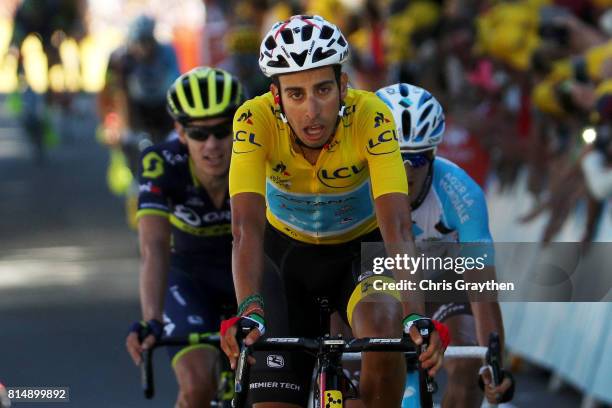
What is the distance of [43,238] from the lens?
18000 mm

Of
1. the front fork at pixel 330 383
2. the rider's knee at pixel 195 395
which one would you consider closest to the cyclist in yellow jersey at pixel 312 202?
the front fork at pixel 330 383

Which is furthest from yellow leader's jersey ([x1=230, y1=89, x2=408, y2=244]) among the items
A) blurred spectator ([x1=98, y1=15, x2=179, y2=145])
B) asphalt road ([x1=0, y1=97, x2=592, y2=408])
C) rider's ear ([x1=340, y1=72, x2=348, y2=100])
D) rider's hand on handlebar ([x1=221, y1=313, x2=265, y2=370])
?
blurred spectator ([x1=98, y1=15, x2=179, y2=145])

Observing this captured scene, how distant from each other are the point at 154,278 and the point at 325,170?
1.43m

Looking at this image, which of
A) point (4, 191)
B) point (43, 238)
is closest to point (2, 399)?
point (43, 238)

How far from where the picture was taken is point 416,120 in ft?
24.4

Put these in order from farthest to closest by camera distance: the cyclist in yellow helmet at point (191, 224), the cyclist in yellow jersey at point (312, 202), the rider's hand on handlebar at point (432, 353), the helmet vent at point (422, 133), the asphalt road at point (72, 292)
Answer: the asphalt road at point (72, 292) < the cyclist in yellow helmet at point (191, 224) < the helmet vent at point (422, 133) < the cyclist in yellow jersey at point (312, 202) < the rider's hand on handlebar at point (432, 353)

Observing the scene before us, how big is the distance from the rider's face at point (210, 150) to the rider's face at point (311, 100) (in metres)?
1.59

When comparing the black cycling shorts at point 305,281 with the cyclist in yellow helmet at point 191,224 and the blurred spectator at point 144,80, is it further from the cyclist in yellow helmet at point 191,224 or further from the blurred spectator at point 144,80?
the blurred spectator at point 144,80

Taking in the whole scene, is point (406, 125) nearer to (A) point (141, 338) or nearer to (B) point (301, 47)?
(B) point (301, 47)

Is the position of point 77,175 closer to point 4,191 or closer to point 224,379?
point 4,191

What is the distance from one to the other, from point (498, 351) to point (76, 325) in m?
7.47

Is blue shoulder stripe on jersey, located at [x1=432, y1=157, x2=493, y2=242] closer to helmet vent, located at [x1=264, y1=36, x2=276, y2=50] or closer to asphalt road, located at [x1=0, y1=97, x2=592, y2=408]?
helmet vent, located at [x1=264, y1=36, x2=276, y2=50]

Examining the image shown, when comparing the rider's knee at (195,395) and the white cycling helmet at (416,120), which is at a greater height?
the white cycling helmet at (416,120)

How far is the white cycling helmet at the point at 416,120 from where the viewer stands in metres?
7.41
